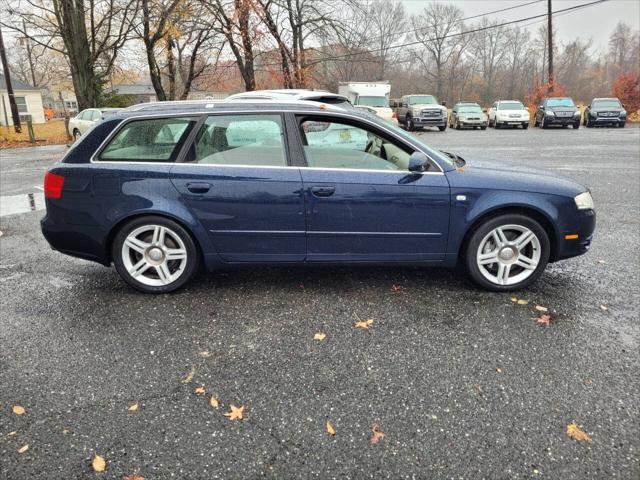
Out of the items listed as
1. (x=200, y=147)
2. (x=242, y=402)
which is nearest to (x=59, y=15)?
(x=200, y=147)

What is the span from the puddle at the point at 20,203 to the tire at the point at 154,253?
4463mm

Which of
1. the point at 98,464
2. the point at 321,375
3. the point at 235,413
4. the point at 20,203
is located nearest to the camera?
the point at 98,464

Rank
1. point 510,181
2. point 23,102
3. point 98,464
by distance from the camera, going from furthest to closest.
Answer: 1. point 23,102
2. point 510,181
3. point 98,464

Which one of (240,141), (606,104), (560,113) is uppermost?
(606,104)

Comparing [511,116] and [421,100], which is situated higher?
[421,100]

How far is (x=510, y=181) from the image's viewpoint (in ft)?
13.4

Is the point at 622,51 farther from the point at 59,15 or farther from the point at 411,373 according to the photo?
the point at 411,373

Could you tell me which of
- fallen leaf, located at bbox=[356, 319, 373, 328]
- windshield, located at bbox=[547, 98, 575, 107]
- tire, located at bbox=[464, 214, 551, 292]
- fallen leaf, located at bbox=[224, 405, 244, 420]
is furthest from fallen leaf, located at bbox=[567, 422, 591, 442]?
windshield, located at bbox=[547, 98, 575, 107]

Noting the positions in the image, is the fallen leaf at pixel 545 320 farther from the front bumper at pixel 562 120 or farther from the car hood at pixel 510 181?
the front bumper at pixel 562 120

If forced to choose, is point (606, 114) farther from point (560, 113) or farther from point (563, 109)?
point (560, 113)

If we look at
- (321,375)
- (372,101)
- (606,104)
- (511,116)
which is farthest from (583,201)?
(606,104)

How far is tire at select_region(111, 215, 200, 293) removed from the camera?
162 inches

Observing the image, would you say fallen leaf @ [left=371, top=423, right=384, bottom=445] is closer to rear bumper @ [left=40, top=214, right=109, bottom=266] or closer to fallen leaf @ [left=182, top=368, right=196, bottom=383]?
fallen leaf @ [left=182, top=368, right=196, bottom=383]

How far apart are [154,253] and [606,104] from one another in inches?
1215
